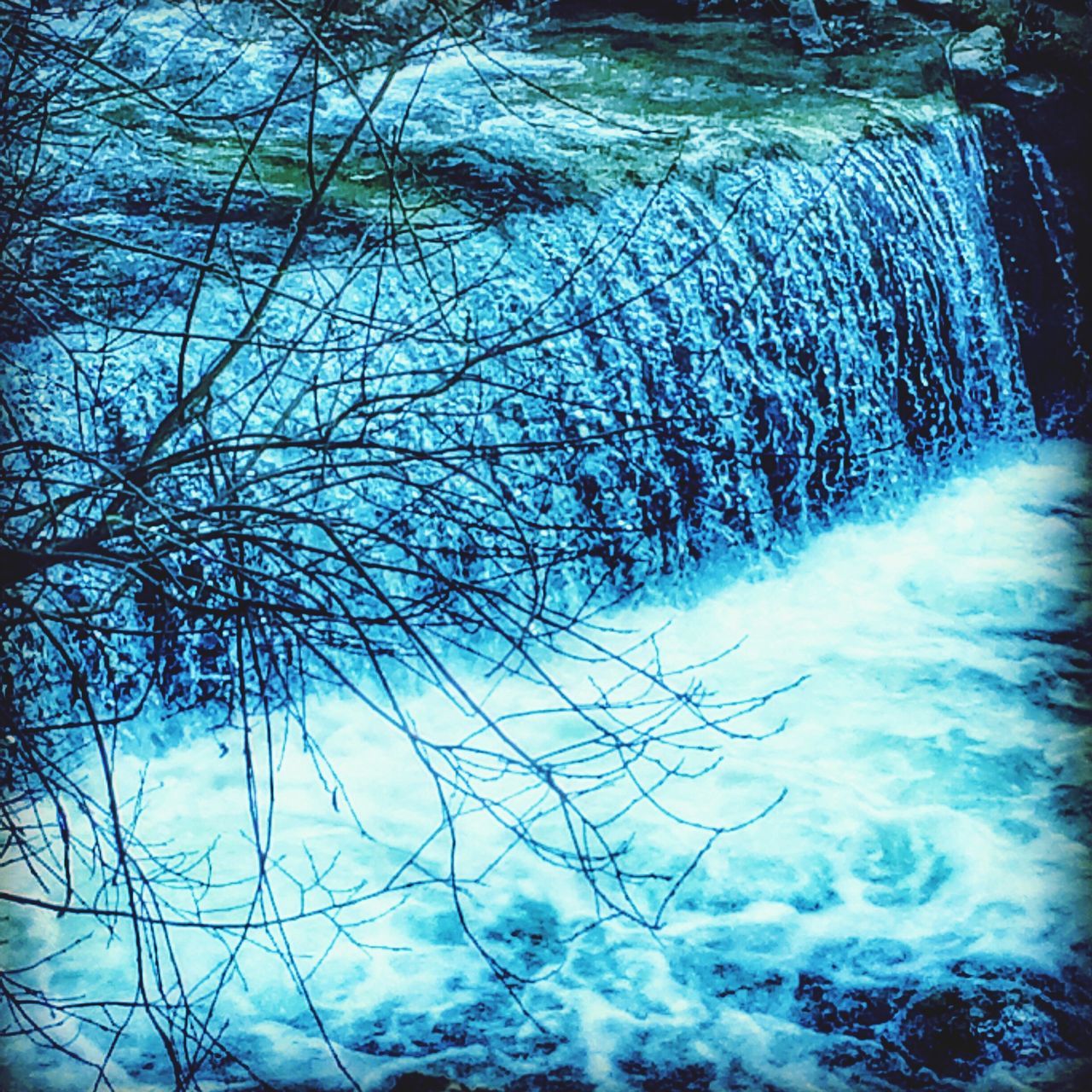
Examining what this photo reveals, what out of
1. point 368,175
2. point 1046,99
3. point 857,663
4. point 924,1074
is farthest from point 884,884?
point 1046,99

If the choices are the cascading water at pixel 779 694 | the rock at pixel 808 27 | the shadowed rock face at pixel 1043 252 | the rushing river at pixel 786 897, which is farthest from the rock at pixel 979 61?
the rushing river at pixel 786 897

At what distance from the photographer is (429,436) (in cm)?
360

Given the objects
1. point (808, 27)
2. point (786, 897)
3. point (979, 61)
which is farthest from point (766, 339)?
point (808, 27)

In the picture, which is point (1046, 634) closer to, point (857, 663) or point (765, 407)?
point (857, 663)

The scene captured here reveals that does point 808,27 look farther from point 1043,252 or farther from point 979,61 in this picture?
point 1043,252

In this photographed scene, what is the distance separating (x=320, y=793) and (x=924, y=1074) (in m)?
1.55

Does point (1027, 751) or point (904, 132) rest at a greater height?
point (904, 132)

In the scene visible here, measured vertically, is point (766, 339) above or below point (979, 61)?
below

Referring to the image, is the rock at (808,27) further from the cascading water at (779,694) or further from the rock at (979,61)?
the cascading water at (779,694)

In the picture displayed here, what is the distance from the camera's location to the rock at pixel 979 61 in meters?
4.88

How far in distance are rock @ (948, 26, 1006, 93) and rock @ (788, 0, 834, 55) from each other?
2.03 ft

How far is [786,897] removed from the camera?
9.68ft

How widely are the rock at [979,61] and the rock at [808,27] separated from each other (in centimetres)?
62

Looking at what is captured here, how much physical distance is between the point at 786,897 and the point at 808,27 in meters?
3.99
